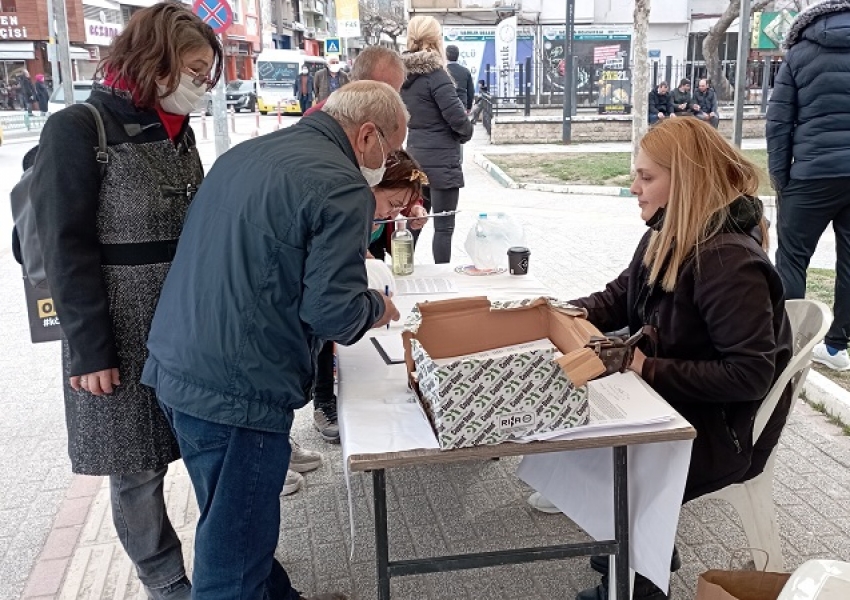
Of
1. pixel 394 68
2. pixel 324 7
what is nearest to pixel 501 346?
pixel 394 68

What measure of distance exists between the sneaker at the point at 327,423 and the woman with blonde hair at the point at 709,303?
1.63m

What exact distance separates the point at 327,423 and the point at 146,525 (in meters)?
1.52

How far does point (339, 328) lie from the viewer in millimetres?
1749

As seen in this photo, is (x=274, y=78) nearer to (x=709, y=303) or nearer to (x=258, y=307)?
(x=709, y=303)

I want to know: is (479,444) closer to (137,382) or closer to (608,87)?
(137,382)

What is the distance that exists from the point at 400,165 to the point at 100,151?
99 centimetres

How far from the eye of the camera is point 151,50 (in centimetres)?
204

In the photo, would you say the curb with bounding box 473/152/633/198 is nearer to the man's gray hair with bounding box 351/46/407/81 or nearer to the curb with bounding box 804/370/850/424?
the curb with bounding box 804/370/850/424

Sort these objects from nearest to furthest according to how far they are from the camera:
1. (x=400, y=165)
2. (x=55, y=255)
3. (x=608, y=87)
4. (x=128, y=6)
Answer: (x=55, y=255), (x=400, y=165), (x=608, y=87), (x=128, y=6)

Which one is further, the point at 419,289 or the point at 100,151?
the point at 419,289

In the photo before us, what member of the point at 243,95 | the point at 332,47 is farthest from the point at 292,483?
the point at 243,95

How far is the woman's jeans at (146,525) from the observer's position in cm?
225

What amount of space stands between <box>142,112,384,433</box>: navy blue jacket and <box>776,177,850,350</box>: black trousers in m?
3.07

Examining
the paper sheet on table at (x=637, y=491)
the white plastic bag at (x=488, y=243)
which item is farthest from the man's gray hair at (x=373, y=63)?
the paper sheet on table at (x=637, y=491)
